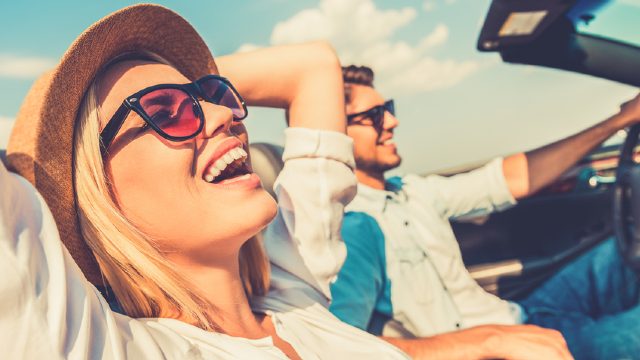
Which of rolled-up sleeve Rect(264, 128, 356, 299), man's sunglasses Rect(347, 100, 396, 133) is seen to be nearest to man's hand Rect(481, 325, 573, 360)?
rolled-up sleeve Rect(264, 128, 356, 299)

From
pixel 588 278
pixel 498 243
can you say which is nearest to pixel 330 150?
pixel 588 278

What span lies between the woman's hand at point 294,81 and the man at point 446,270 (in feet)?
2.17

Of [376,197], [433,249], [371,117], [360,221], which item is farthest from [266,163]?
[433,249]

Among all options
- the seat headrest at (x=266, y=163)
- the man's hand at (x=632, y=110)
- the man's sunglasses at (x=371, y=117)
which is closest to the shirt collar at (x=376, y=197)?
the man's sunglasses at (x=371, y=117)

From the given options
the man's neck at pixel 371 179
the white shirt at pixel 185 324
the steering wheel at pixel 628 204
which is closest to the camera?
the white shirt at pixel 185 324

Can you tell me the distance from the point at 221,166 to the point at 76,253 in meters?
0.37

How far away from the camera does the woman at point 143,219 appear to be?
74cm

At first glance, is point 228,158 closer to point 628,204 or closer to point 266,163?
point 266,163

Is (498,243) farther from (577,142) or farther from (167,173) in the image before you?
(167,173)

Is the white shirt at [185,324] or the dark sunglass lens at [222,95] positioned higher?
the dark sunglass lens at [222,95]

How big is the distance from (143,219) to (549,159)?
2250mm

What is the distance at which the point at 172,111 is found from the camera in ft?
3.79

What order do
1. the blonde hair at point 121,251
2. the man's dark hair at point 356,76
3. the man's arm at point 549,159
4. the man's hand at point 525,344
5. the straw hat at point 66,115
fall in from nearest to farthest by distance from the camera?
the straw hat at point 66,115 < the blonde hair at point 121,251 < the man's hand at point 525,344 < the man's arm at point 549,159 < the man's dark hair at point 356,76

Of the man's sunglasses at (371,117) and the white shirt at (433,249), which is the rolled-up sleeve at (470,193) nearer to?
the white shirt at (433,249)
